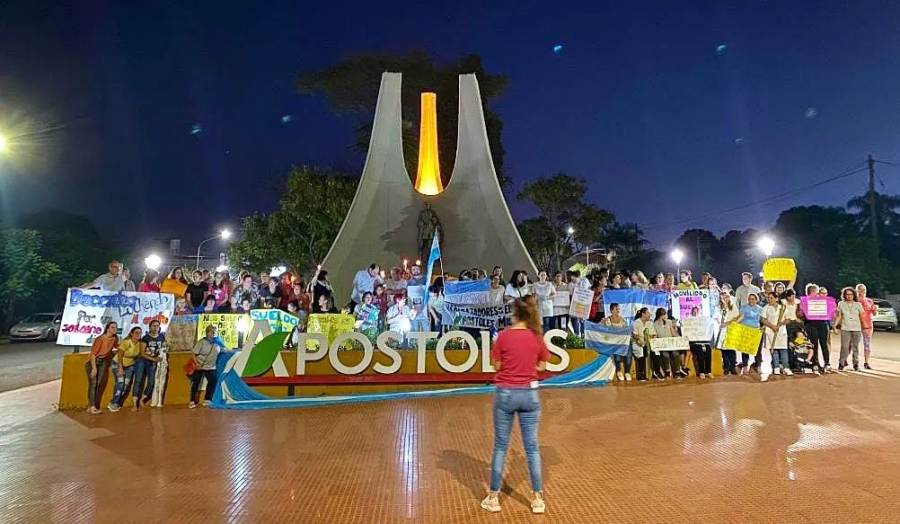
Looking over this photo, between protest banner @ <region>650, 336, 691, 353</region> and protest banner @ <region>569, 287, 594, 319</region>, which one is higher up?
protest banner @ <region>569, 287, 594, 319</region>

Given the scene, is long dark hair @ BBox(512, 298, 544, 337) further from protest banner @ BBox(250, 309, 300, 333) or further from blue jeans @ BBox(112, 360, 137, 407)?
blue jeans @ BBox(112, 360, 137, 407)

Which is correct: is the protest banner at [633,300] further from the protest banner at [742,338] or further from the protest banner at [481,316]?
the protest banner at [481,316]

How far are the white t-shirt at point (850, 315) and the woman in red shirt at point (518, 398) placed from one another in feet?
34.2

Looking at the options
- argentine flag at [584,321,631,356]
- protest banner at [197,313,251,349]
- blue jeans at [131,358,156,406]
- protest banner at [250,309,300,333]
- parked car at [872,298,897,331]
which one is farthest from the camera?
parked car at [872,298,897,331]

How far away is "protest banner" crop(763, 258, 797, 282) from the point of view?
568 inches

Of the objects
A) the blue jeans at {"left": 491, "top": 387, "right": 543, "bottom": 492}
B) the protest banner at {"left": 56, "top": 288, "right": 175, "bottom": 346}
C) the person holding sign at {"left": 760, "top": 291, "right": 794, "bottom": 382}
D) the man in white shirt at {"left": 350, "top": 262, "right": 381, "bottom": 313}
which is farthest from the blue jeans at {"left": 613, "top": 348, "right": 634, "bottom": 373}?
the protest banner at {"left": 56, "top": 288, "right": 175, "bottom": 346}

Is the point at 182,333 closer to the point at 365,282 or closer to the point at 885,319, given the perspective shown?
the point at 365,282

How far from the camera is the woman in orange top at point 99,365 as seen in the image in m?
8.89

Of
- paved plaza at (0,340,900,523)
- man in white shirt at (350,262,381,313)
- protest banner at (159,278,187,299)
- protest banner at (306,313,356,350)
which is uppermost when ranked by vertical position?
man in white shirt at (350,262,381,313)

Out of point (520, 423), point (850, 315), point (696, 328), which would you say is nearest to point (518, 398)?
point (520, 423)

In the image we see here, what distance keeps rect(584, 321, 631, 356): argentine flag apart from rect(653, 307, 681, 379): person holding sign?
616 mm

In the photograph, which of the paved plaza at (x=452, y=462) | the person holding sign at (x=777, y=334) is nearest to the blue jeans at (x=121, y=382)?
the paved plaza at (x=452, y=462)

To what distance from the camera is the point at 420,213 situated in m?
21.9

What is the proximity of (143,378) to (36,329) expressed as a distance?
798 inches
